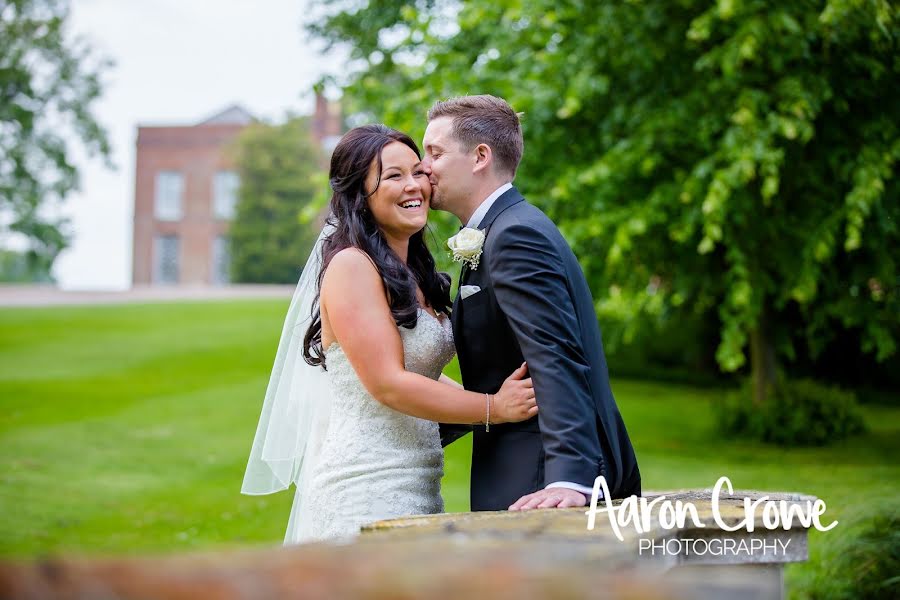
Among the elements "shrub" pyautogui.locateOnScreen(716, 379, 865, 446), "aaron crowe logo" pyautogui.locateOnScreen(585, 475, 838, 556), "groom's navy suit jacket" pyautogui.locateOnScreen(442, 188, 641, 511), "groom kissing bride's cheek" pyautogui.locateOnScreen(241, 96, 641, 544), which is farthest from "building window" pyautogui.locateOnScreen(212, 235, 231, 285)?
"aaron crowe logo" pyautogui.locateOnScreen(585, 475, 838, 556)

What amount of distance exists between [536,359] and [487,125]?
3.40ft

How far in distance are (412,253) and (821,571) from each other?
3519mm

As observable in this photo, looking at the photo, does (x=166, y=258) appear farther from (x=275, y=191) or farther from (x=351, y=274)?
(x=351, y=274)

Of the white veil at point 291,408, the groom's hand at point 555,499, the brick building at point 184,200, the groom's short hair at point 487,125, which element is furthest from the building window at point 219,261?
the groom's hand at point 555,499

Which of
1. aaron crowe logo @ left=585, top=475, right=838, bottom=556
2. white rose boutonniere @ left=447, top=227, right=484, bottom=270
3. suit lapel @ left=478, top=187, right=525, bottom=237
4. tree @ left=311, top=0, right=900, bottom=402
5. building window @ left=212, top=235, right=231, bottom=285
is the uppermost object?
building window @ left=212, top=235, right=231, bottom=285

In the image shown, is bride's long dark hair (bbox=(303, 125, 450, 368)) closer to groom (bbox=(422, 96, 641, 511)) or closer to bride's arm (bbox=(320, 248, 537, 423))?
bride's arm (bbox=(320, 248, 537, 423))

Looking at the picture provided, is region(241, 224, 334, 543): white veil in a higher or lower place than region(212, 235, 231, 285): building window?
lower

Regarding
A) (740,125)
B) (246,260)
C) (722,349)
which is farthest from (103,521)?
(246,260)

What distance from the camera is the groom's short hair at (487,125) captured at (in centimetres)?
400

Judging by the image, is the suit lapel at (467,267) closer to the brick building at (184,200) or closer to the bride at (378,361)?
the bride at (378,361)

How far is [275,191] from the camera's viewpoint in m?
43.9

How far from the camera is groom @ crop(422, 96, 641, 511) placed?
346 centimetres

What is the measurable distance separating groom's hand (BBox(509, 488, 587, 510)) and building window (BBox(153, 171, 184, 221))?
55.0 m

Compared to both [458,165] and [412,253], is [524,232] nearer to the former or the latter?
[458,165]
